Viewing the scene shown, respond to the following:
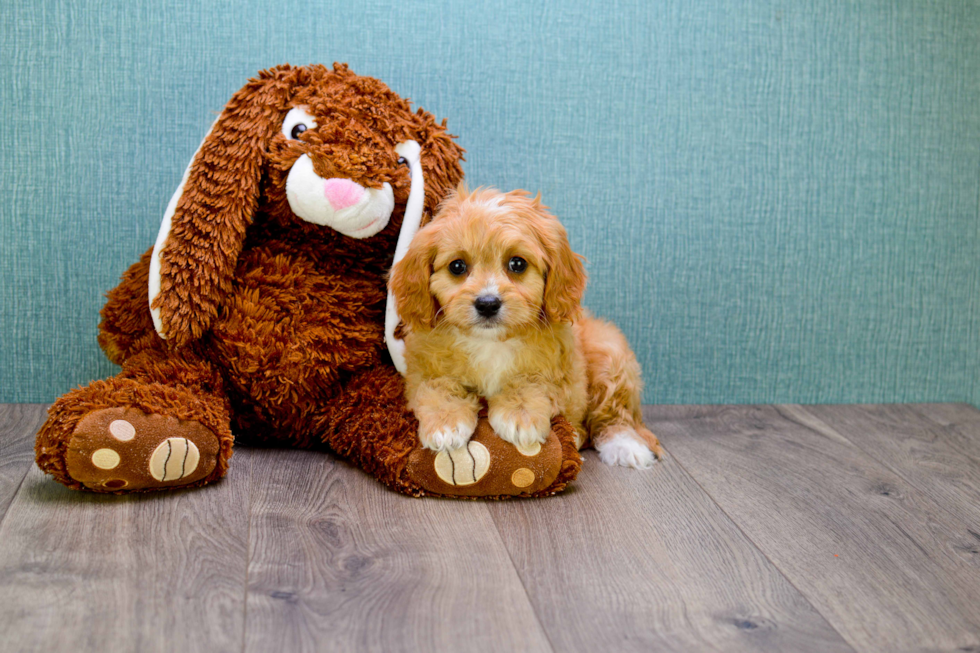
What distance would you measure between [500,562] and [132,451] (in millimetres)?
636

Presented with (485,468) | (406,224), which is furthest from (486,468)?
(406,224)

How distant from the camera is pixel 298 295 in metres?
1.71

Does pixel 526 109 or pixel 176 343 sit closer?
pixel 176 343

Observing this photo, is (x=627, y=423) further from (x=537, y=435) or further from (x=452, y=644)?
(x=452, y=644)

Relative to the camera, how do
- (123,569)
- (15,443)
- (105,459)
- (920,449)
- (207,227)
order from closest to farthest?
1. (123,569)
2. (105,459)
3. (207,227)
4. (15,443)
5. (920,449)

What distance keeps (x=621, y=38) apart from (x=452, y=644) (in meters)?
1.52

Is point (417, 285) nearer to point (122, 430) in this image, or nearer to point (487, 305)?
point (487, 305)

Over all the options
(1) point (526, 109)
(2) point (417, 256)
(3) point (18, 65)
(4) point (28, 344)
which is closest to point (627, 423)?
(2) point (417, 256)

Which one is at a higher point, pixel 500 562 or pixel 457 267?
pixel 457 267

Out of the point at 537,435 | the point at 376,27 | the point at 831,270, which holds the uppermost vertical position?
the point at 376,27

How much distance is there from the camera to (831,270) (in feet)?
7.42

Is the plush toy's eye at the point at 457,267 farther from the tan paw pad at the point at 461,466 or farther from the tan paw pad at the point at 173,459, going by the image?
the tan paw pad at the point at 173,459

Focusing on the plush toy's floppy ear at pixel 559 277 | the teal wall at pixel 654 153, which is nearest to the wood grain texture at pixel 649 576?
the plush toy's floppy ear at pixel 559 277

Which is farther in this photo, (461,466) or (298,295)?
(298,295)
